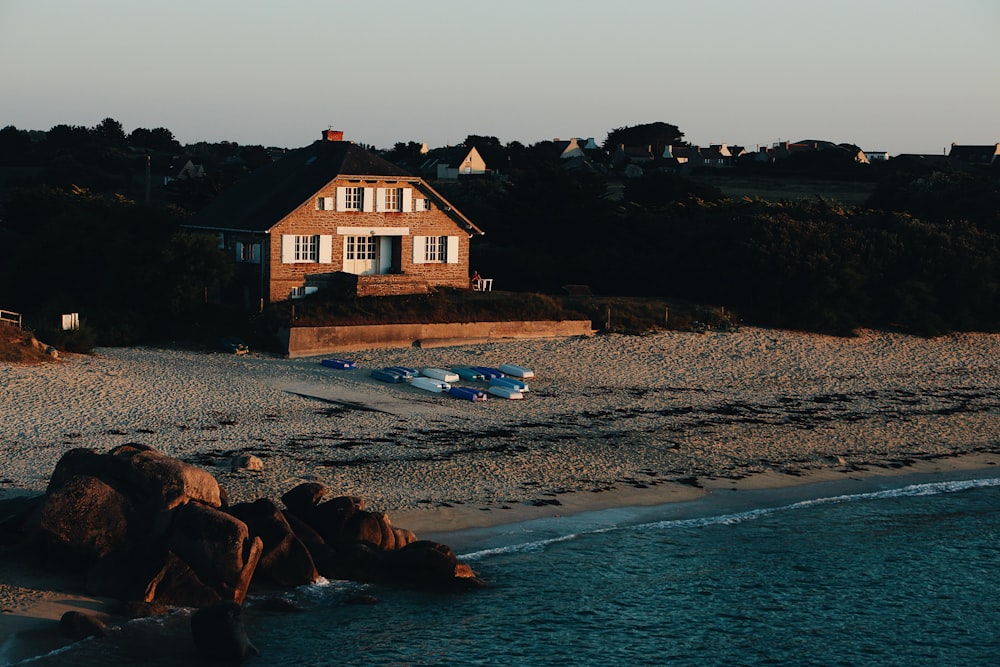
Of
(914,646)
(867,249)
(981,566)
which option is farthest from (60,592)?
(867,249)

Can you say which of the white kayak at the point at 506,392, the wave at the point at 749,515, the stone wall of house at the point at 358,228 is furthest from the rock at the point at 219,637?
the stone wall of house at the point at 358,228

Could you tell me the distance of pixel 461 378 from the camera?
126ft

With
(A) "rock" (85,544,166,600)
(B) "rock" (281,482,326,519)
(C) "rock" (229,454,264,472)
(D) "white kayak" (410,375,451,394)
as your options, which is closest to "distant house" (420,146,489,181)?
(D) "white kayak" (410,375,451,394)

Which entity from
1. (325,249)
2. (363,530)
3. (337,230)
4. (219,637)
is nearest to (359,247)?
(337,230)

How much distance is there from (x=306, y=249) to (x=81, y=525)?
26.6m

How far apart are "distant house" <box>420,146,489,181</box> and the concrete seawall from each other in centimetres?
6763

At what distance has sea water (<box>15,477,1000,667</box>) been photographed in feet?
66.8

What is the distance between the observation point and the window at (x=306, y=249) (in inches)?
1823

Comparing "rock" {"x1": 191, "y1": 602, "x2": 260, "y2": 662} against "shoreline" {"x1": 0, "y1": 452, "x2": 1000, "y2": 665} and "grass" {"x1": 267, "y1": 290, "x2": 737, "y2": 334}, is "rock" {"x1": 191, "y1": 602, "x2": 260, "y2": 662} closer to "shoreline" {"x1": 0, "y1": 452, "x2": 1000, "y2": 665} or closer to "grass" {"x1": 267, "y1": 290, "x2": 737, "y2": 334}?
"shoreline" {"x1": 0, "y1": 452, "x2": 1000, "y2": 665}

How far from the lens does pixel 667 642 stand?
838 inches

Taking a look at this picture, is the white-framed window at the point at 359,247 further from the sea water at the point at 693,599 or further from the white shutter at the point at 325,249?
the sea water at the point at 693,599

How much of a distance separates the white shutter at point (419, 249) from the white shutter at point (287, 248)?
5.47m

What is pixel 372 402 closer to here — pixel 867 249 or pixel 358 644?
pixel 358 644

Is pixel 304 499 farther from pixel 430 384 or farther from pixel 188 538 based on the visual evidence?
pixel 430 384
